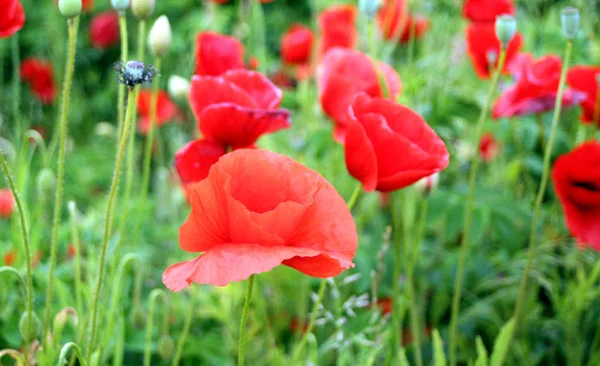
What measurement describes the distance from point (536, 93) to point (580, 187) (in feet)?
0.52

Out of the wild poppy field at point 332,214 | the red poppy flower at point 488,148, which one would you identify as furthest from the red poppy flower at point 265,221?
the red poppy flower at point 488,148

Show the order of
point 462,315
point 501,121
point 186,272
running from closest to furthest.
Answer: point 186,272, point 462,315, point 501,121

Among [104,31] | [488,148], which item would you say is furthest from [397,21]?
[104,31]

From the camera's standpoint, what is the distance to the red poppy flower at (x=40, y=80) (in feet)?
9.73

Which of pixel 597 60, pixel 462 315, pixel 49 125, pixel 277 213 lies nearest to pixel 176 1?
pixel 49 125

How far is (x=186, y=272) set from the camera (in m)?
0.61

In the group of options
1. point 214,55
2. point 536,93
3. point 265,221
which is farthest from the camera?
point 536,93

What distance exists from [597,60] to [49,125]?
96.7 inches

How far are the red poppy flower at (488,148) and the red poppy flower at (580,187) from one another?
861 millimetres

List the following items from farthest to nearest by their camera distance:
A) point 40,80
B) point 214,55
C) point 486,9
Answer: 1. point 40,80
2. point 486,9
3. point 214,55

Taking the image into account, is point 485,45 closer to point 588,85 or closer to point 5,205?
point 588,85

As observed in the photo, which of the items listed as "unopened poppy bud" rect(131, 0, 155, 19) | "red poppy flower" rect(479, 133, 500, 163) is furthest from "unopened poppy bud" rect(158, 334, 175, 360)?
"red poppy flower" rect(479, 133, 500, 163)

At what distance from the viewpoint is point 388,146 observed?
30.9 inches

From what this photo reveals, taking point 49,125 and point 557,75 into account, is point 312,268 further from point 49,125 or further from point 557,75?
point 49,125
